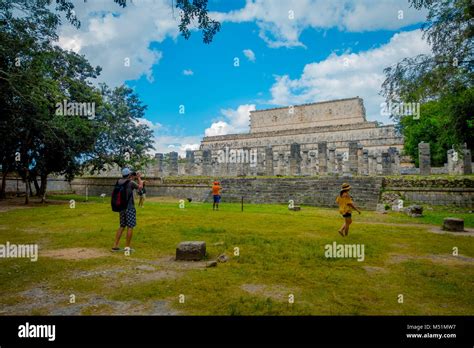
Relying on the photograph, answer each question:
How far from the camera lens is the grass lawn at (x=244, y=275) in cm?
400

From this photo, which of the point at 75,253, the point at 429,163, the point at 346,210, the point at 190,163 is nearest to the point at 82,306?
the point at 75,253

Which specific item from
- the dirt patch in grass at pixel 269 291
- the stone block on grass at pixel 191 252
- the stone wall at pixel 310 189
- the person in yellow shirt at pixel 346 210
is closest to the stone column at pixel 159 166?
the stone wall at pixel 310 189

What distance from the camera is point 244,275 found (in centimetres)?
534

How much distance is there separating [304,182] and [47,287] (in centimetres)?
1916

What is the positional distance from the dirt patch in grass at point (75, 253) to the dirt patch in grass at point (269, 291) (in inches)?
143

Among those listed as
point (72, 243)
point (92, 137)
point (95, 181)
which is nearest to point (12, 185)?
point (95, 181)

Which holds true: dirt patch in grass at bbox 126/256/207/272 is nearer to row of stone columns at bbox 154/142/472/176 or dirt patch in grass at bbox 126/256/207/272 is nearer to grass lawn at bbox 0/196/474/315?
grass lawn at bbox 0/196/474/315

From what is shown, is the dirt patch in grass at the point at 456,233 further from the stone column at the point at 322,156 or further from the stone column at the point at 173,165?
the stone column at the point at 173,165

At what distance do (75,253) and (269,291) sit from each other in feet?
15.3

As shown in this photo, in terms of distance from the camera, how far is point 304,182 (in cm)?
2236

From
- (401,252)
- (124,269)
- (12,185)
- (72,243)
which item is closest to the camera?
(124,269)

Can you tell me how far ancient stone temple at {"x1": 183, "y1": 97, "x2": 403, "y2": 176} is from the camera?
3203 centimetres

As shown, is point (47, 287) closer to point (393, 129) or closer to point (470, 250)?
point (470, 250)

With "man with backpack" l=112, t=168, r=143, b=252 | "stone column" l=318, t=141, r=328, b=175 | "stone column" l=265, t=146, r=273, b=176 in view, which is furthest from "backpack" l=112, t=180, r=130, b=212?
"stone column" l=265, t=146, r=273, b=176
